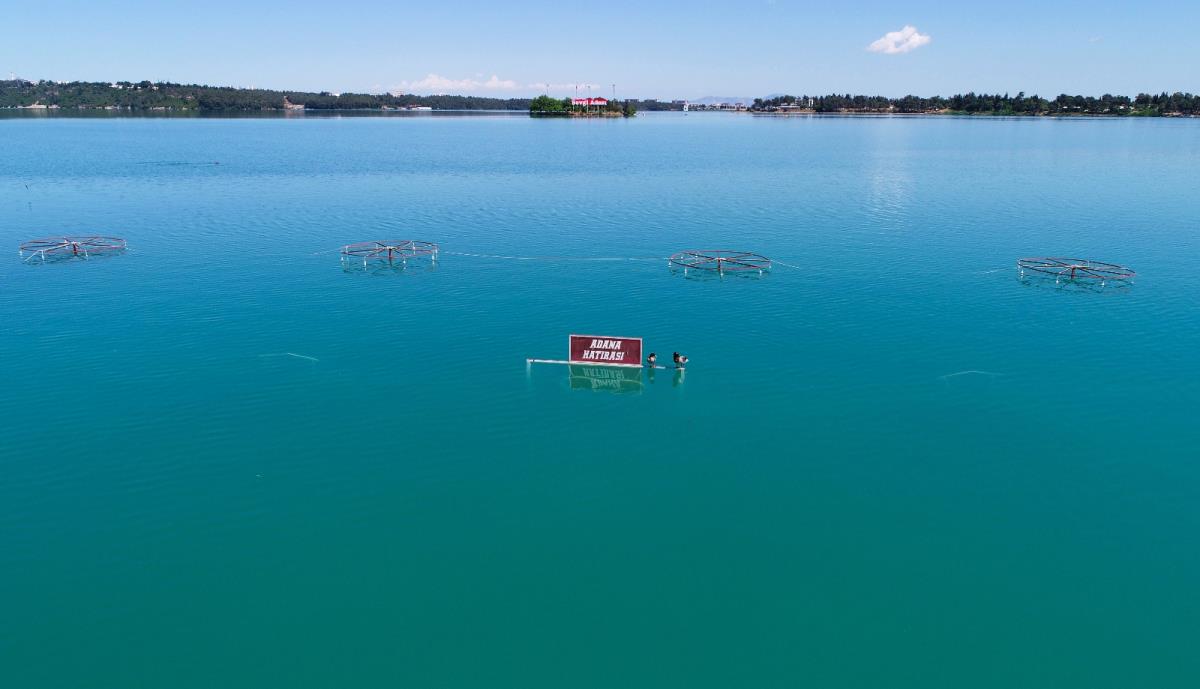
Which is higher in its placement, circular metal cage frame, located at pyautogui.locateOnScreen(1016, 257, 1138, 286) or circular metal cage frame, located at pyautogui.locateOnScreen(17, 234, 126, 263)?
circular metal cage frame, located at pyautogui.locateOnScreen(17, 234, 126, 263)

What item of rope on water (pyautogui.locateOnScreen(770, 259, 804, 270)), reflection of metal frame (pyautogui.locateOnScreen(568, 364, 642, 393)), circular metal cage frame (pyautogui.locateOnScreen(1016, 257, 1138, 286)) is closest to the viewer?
reflection of metal frame (pyautogui.locateOnScreen(568, 364, 642, 393))

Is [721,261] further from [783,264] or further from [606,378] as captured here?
[606,378]

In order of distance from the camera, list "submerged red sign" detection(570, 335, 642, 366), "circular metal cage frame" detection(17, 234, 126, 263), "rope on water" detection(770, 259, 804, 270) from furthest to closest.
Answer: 1. "circular metal cage frame" detection(17, 234, 126, 263)
2. "rope on water" detection(770, 259, 804, 270)
3. "submerged red sign" detection(570, 335, 642, 366)

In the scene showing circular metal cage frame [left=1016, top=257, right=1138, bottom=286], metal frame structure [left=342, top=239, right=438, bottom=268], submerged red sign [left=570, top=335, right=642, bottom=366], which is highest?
metal frame structure [left=342, top=239, right=438, bottom=268]

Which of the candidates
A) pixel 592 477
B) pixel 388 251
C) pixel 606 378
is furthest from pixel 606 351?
pixel 388 251

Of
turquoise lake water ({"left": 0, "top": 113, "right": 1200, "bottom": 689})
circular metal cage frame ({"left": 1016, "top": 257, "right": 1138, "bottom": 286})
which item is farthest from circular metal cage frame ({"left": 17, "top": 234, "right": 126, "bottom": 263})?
circular metal cage frame ({"left": 1016, "top": 257, "right": 1138, "bottom": 286})

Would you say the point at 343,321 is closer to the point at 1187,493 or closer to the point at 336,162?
the point at 1187,493

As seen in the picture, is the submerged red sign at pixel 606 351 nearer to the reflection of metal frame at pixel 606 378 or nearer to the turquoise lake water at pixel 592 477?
the reflection of metal frame at pixel 606 378

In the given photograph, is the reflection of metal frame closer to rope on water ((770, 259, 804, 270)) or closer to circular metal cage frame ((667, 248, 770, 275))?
circular metal cage frame ((667, 248, 770, 275))
